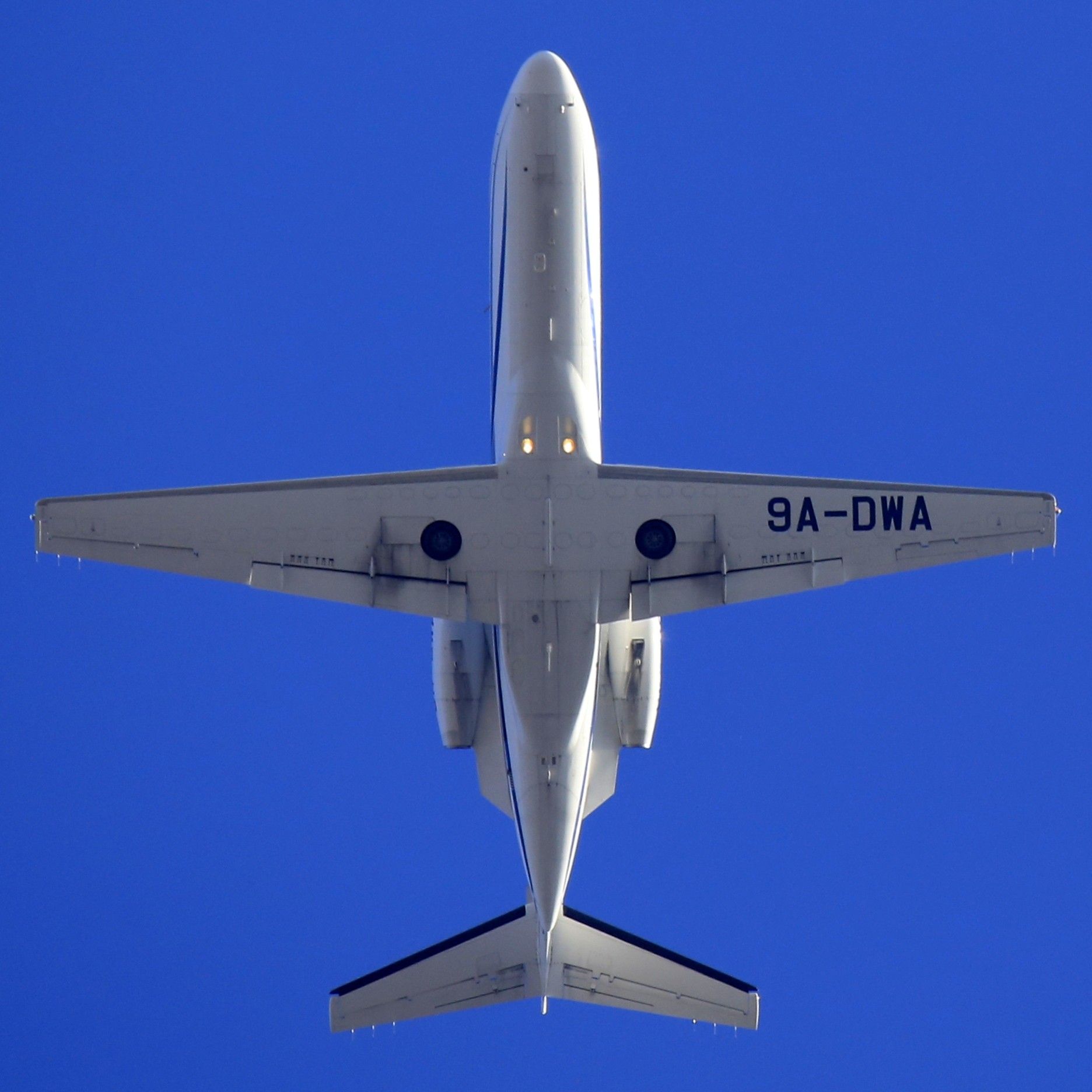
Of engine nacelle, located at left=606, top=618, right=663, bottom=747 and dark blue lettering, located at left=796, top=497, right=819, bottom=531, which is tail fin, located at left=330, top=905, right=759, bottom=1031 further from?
dark blue lettering, located at left=796, top=497, right=819, bottom=531

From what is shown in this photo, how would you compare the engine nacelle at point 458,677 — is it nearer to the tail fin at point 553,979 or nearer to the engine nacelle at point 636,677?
the engine nacelle at point 636,677

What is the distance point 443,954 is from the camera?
43125 millimetres

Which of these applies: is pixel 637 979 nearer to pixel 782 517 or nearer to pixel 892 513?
pixel 782 517

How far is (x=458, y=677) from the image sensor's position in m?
43.2

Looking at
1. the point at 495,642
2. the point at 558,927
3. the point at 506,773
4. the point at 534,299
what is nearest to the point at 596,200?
the point at 534,299

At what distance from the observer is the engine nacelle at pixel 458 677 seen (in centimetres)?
4297

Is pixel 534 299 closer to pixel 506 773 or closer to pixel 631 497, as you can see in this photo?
pixel 631 497

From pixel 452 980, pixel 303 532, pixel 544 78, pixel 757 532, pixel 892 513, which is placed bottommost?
pixel 452 980

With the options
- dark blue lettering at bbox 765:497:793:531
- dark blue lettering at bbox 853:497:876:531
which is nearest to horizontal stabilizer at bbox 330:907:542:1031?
dark blue lettering at bbox 765:497:793:531

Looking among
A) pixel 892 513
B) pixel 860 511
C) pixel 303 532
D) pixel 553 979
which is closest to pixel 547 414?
pixel 303 532

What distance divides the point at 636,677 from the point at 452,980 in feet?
26.8

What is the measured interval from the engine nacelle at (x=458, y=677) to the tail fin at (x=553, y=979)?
461 centimetres

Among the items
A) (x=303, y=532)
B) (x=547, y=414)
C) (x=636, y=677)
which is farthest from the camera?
(x=636, y=677)

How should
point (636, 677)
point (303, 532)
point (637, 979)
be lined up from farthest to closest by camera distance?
point (636, 677)
point (637, 979)
point (303, 532)
